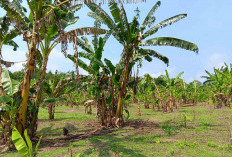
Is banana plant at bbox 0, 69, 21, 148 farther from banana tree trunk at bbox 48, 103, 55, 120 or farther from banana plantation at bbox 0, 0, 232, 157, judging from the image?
banana tree trunk at bbox 48, 103, 55, 120

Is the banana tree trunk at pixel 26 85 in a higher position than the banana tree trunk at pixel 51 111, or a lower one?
higher

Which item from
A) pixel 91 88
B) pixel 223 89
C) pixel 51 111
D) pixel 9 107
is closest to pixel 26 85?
pixel 9 107

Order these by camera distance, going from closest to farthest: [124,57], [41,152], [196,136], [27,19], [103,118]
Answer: [41,152]
[196,136]
[27,19]
[124,57]
[103,118]

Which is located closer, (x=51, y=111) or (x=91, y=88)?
(x=91, y=88)

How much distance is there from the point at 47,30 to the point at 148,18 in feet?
18.3

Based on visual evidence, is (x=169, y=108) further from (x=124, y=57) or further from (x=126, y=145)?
(x=126, y=145)

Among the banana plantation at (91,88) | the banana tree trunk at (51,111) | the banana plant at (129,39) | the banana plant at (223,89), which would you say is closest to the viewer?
the banana plantation at (91,88)

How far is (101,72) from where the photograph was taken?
942 centimetres

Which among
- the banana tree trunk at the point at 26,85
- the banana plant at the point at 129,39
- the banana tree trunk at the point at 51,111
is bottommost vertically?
the banana tree trunk at the point at 51,111

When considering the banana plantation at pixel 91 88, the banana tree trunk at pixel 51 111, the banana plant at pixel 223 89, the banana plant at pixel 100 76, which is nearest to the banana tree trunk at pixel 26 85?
the banana plantation at pixel 91 88

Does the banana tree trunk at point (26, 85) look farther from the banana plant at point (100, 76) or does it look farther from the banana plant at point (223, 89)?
Answer: the banana plant at point (223, 89)

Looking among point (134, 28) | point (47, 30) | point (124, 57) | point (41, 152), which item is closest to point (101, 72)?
point (124, 57)

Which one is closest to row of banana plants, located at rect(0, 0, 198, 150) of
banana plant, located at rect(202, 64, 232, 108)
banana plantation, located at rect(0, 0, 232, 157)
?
banana plantation, located at rect(0, 0, 232, 157)

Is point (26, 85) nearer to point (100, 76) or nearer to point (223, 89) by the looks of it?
point (100, 76)
